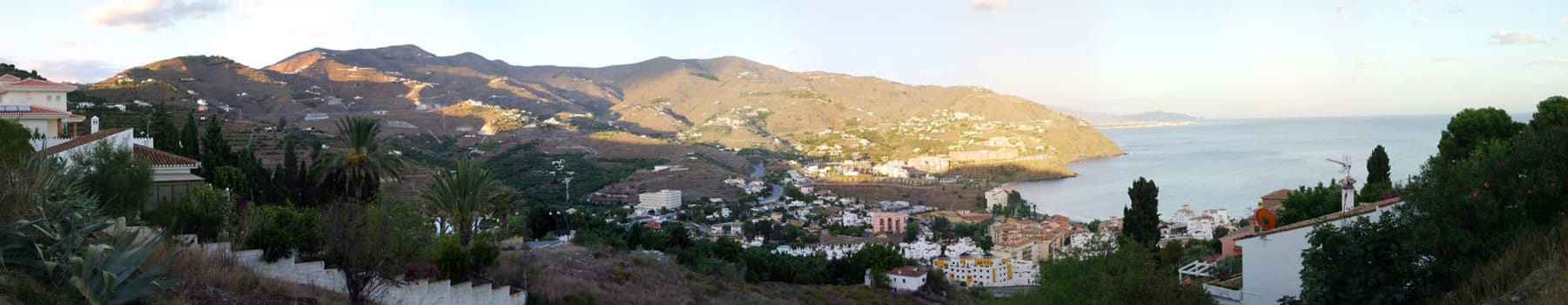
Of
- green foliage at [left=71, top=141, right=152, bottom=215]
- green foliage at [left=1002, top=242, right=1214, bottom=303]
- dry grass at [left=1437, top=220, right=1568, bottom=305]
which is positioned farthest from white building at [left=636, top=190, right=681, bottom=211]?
dry grass at [left=1437, top=220, right=1568, bottom=305]

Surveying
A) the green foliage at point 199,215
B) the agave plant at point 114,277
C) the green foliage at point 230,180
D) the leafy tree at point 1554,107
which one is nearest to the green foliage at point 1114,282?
the leafy tree at point 1554,107

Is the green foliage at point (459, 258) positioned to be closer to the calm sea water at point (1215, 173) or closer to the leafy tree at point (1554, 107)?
the leafy tree at point (1554, 107)

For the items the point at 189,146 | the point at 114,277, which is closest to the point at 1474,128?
the point at 114,277

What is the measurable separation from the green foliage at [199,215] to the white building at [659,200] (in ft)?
99.7

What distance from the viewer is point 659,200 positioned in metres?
40.1

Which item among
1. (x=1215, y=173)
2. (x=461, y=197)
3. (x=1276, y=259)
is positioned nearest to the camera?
(x=1276, y=259)

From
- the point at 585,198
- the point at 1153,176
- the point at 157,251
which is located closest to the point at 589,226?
the point at 157,251

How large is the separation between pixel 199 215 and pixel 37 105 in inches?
412

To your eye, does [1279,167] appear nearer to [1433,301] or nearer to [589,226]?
[589,226]

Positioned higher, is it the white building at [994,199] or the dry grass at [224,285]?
the dry grass at [224,285]

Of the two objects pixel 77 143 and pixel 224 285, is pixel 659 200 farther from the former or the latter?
pixel 224 285

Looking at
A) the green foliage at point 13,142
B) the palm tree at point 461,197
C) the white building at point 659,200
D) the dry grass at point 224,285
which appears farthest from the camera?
the white building at point 659,200

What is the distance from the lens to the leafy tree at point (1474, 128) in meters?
13.0

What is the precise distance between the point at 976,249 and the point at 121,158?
1051 inches
